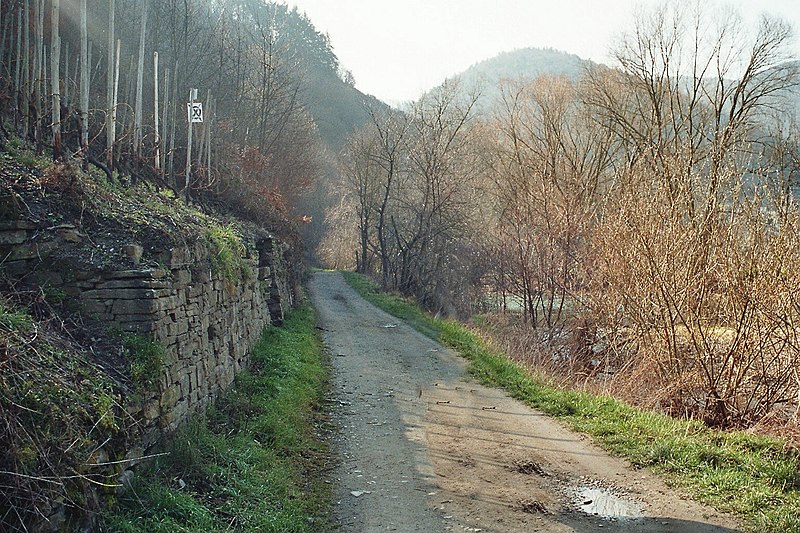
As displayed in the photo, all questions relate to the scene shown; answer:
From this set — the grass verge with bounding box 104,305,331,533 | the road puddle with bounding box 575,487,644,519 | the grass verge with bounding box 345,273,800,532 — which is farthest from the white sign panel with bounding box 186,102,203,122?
the road puddle with bounding box 575,487,644,519

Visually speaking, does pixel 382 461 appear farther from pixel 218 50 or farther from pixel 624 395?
pixel 218 50

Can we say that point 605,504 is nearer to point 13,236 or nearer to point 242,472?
point 242,472

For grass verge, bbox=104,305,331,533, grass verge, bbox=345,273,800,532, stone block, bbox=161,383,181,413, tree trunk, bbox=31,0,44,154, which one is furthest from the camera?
tree trunk, bbox=31,0,44,154

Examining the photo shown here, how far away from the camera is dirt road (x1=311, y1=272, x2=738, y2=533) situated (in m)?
5.90

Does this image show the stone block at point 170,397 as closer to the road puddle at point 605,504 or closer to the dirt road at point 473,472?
the dirt road at point 473,472

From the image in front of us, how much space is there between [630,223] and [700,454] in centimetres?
476

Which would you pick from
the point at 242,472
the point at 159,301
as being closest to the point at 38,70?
the point at 159,301

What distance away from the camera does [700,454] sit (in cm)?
704

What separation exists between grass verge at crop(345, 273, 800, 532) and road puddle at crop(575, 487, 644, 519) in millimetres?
669

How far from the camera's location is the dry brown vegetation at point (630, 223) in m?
8.82

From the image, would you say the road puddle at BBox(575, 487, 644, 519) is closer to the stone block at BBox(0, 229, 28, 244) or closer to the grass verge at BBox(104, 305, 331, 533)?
the grass verge at BBox(104, 305, 331, 533)

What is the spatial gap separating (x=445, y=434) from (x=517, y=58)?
13121cm

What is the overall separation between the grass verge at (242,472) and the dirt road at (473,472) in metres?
0.41

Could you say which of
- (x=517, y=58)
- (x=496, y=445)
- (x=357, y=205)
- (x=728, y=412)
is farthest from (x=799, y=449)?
(x=517, y=58)
